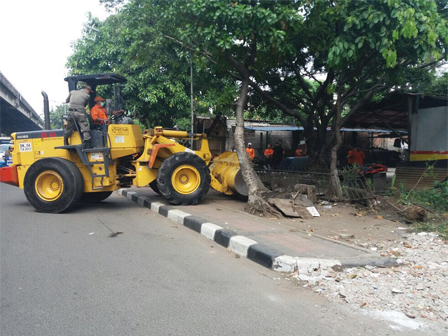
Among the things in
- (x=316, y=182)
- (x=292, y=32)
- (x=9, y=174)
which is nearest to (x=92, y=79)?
(x=9, y=174)

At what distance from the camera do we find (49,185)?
8.16 meters

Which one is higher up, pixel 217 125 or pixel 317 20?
pixel 317 20

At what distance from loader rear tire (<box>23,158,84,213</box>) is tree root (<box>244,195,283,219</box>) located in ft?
11.9

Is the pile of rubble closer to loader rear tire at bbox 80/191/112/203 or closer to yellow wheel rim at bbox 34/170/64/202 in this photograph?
yellow wheel rim at bbox 34/170/64/202

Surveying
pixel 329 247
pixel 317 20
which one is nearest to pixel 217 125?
pixel 317 20

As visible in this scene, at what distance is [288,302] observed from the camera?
3.78 m

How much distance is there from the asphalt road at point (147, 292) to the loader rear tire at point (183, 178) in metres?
2.12

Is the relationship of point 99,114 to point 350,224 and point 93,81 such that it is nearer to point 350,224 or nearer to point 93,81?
point 93,81

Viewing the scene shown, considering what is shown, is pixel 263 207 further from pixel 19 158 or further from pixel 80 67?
pixel 80 67

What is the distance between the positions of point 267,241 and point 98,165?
4.50 metres

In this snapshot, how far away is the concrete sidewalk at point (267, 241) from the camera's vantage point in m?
4.71

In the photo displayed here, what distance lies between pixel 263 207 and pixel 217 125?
18.0ft

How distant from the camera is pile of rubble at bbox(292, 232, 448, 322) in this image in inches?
145

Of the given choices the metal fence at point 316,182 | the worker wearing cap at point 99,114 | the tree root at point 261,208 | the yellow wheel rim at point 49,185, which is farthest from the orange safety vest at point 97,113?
the metal fence at point 316,182
